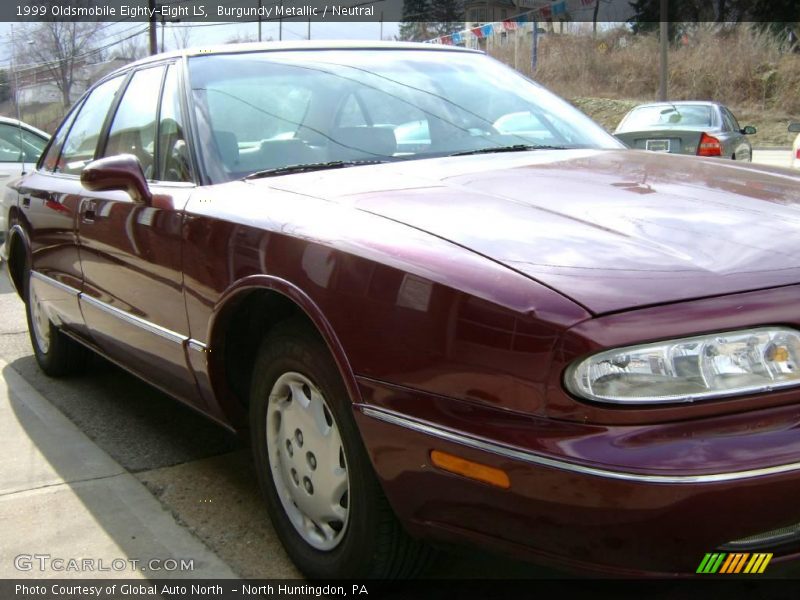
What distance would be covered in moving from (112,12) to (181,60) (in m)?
33.6

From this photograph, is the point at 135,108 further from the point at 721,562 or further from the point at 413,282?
the point at 721,562

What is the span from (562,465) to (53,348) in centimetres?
383

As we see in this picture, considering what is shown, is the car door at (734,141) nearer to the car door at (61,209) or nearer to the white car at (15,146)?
the white car at (15,146)

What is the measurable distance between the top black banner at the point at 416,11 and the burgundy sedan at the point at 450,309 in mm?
21922

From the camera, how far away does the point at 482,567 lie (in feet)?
8.96

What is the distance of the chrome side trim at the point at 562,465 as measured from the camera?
67.4 inches

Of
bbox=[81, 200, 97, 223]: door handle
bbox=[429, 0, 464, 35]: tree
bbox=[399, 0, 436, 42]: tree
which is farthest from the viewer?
bbox=[429, 0, 464, 35]: tree

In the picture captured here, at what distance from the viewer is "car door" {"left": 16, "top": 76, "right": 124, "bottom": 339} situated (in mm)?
4129

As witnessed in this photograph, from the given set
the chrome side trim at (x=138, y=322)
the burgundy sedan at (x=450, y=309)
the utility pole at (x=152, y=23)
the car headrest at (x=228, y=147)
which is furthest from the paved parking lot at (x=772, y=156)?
the utility pole at (x=152, y=23)

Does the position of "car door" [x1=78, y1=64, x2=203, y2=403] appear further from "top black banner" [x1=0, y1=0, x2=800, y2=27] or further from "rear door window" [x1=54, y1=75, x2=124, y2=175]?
"top black banner" [x1=0, y1=0, x2=800, y2=27]

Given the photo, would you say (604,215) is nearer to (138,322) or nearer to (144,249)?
(144,249)

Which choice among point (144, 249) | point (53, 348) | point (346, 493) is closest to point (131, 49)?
point (53, 348)

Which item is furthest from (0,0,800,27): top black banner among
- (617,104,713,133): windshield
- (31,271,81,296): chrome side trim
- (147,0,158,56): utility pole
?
(31,271,81,296): chrome side trim

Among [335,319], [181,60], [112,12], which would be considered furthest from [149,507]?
[112,12]
